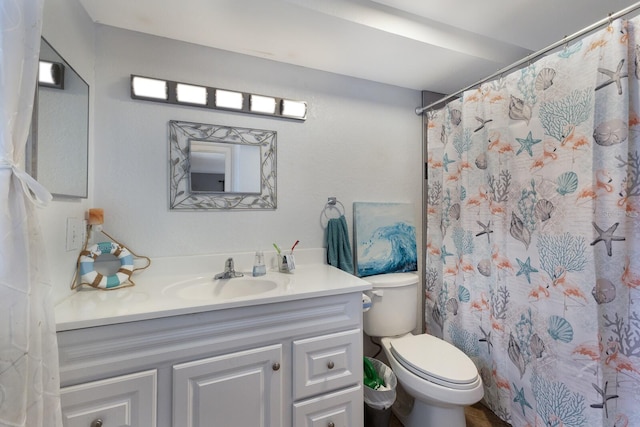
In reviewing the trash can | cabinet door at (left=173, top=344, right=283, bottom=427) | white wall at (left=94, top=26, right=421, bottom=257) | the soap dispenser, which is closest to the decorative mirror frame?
white wall at (left=94, top=26, right=421, bottom=257)

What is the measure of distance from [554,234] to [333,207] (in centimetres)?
109

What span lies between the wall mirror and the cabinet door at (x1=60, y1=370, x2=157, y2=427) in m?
0.66

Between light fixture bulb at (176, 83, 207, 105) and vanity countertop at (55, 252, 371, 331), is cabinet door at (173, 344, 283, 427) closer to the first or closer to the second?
vanity countertop at (55, 252, 371, 331)

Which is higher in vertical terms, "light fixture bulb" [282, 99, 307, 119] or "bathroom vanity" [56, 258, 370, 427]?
"light fixture bulb" [282, 99, 307, 119]

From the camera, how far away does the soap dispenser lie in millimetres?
1377

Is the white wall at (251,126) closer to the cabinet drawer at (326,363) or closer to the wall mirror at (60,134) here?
the wall mirror at (60,134)

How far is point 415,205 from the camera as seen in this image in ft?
6.42

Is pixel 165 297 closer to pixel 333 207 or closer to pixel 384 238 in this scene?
pixel 333 207

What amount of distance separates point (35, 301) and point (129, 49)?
122cm

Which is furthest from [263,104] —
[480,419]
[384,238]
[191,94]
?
[480,419]

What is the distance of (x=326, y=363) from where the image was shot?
112 cm

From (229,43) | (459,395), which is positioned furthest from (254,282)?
(229,43)

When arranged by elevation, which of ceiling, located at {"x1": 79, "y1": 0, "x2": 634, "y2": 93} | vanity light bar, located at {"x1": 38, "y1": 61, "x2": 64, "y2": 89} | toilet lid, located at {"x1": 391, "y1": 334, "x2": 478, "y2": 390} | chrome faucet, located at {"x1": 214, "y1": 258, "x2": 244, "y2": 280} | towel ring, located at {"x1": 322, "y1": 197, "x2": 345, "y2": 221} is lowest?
toilet lid, located at {"x1": 391, "y1": 334, "x2": 478, "y2": 390}

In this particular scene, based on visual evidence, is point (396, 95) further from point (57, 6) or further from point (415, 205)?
point (57, 6)
